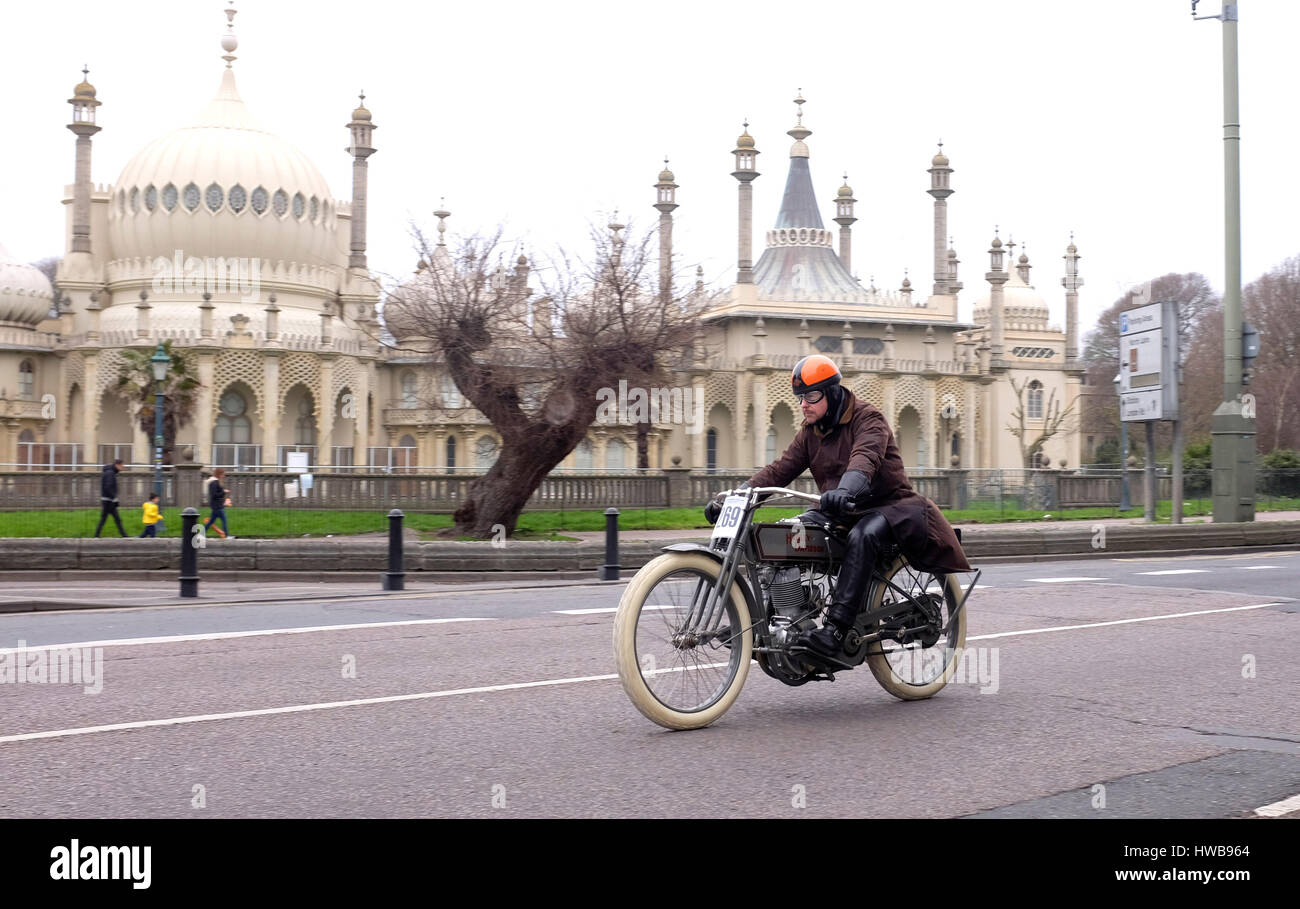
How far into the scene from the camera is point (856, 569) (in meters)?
6.81

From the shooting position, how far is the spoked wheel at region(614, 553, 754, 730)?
20.6 feet

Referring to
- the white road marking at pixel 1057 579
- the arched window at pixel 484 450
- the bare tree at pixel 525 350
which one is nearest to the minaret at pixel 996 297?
the arched window at pixel 484 450

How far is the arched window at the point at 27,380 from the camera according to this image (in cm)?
5938

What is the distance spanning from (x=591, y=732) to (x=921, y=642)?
6.69 ft

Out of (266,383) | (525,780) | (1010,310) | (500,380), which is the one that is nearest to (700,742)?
(525,780)

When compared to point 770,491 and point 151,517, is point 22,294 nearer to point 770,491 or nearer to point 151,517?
point 151,517

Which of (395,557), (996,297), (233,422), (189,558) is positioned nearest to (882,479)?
(395,557)

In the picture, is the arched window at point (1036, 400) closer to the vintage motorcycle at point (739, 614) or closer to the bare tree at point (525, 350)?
the bare tree at point (525, 350)

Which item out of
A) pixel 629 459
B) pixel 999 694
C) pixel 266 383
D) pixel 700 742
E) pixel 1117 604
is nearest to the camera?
pixel 700 742

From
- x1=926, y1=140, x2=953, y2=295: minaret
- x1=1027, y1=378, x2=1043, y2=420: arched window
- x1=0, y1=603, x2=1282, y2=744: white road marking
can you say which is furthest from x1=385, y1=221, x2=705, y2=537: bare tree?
x1=1027, y1=378, x2=1043, y2=420: arched window

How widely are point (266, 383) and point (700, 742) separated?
53562 mm

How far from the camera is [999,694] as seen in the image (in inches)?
306
